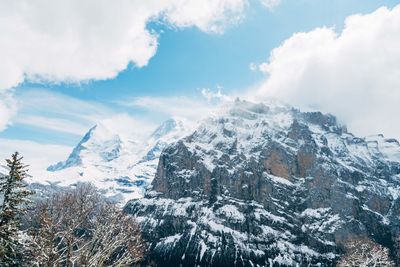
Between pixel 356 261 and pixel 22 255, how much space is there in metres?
44.1

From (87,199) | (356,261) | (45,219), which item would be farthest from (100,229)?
(356,261)

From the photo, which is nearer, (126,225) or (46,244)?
(46,244)

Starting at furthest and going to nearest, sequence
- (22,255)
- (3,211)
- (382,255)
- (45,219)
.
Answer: (382,255) < (22,255) < (3,211) < (45,219)

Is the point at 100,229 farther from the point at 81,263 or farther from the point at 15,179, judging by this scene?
the point at 15,179

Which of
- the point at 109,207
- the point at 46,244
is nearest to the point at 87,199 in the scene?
the point at 109,207

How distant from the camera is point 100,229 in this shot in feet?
108

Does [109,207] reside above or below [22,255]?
above

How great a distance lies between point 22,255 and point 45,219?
22.1 meters

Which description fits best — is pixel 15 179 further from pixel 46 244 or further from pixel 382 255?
pixel 382 255

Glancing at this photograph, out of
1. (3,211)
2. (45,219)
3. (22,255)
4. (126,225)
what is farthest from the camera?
(22,255)

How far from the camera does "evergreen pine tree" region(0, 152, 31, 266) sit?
137ft

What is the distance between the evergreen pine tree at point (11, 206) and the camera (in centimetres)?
4166

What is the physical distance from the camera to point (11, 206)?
42906 millimetres

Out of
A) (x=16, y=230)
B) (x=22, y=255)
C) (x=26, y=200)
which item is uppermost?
(x=26, y=200)
